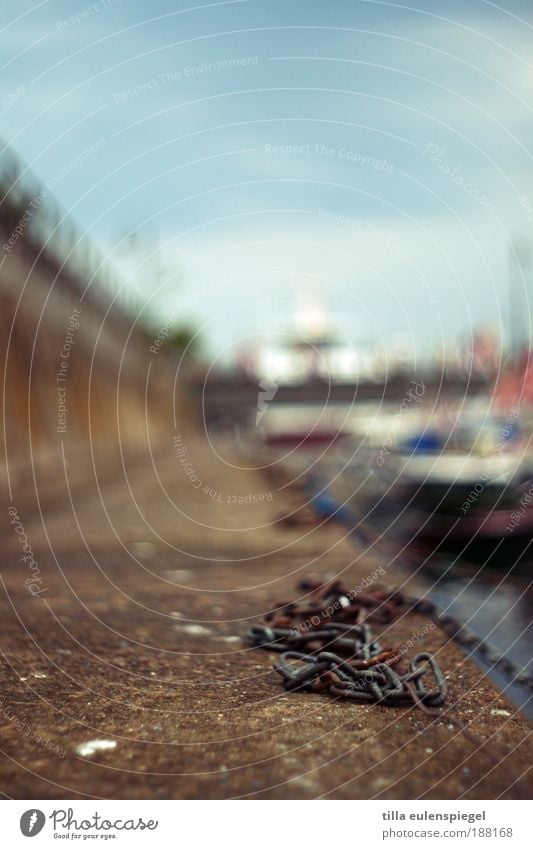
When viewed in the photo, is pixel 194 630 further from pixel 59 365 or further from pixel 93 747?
pixel 59 365

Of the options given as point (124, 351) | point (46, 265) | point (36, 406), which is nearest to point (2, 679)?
point (36, 406)

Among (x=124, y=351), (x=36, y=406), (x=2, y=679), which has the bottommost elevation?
(x=2, y=679)

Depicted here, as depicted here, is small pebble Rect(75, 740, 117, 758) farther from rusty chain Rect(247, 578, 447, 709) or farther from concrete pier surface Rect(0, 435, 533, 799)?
rusty chain Rect(247, 578, 447, 709)

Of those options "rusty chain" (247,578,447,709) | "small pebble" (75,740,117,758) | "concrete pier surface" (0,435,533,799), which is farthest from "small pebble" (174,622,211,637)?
"small pebble" (75,740,117,758)

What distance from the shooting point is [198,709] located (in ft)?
17.0

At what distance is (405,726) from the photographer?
4.76m

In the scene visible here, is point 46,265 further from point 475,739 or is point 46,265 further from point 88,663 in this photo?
point 475,739

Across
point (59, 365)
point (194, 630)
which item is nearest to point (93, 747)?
point (194, 630)

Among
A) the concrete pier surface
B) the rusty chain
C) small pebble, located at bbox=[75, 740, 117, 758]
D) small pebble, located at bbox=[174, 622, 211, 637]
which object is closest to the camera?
the concrete pier surface

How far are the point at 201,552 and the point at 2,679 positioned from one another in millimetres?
7523

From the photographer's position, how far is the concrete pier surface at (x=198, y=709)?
409 centimetres

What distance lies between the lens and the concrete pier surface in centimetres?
409

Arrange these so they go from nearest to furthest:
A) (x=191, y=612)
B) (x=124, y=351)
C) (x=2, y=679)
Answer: (x=2, y=679) → (x=191, y=612) → (x=124, y=351)
